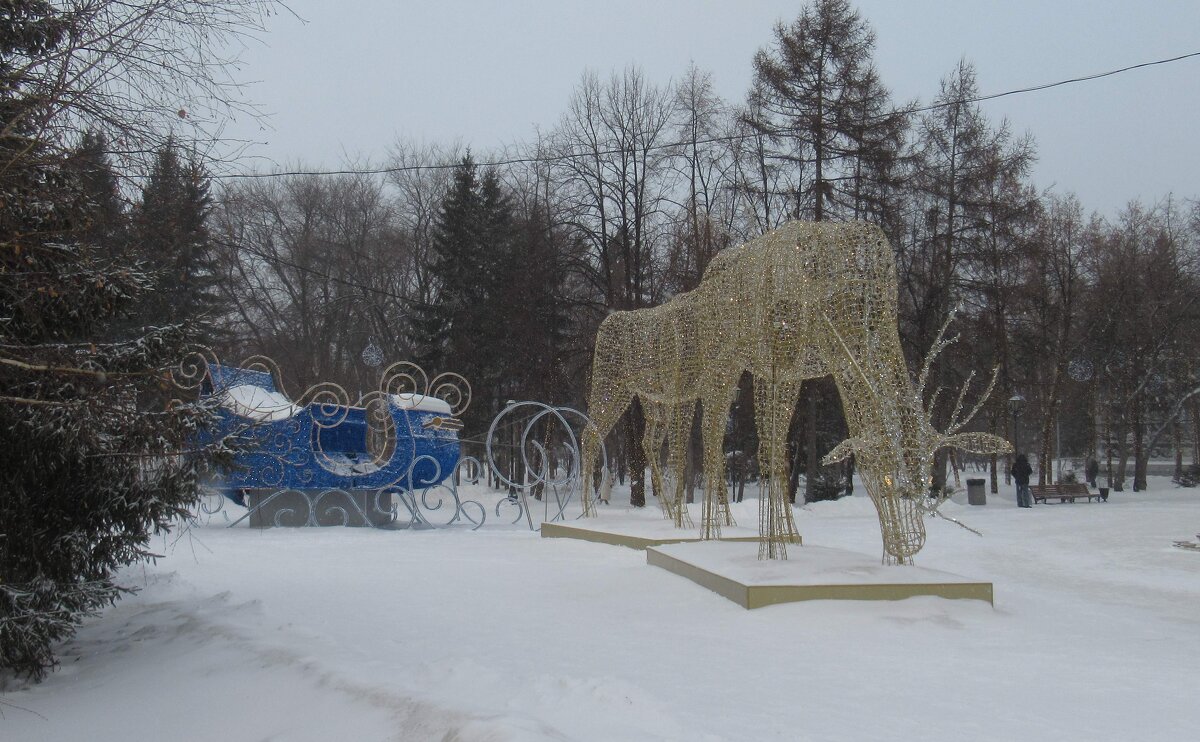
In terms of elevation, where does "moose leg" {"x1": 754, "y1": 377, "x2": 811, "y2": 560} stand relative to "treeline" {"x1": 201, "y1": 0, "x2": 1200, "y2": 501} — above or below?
below

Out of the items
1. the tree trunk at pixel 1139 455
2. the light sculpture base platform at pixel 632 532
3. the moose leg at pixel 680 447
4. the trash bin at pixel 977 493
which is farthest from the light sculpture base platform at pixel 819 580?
the tree trunk at pixel 1139 455

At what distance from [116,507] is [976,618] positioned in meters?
5.52

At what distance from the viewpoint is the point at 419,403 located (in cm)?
1517

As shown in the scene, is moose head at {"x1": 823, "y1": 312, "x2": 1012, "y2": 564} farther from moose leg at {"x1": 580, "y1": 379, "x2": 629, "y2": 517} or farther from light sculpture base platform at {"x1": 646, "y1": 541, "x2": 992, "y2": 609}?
moose leg at {"x1": 580, "y1": 379, "x2": 629, "y2": 517}

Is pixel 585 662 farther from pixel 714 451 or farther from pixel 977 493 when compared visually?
pixel 977 493

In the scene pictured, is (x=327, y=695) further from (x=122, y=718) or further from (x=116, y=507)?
(x=116, y=507)

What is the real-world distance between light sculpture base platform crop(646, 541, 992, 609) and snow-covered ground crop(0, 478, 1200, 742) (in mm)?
119

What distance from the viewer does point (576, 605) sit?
7.00 m

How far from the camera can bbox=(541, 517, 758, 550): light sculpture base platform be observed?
10547 millimetres

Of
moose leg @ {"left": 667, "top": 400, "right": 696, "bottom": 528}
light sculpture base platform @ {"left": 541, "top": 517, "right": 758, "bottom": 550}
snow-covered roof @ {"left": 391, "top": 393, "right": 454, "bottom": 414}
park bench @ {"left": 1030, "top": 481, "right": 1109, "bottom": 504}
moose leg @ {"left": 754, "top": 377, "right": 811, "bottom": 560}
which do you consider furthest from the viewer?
park bench @ {"left": 1030, "top": 481, "right": 1109, "bottom": 504}

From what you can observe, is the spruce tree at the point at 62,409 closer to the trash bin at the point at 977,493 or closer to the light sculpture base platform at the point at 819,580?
the light sculpture base platform at the point at 819,580

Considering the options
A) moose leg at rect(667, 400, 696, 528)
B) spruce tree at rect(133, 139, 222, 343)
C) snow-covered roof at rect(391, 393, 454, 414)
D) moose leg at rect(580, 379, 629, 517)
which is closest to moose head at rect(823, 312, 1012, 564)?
moose leg at rect(667, 400, 696, 528)

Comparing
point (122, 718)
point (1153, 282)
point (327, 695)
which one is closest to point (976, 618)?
point (327, 695)

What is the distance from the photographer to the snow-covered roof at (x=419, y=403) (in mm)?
14914
